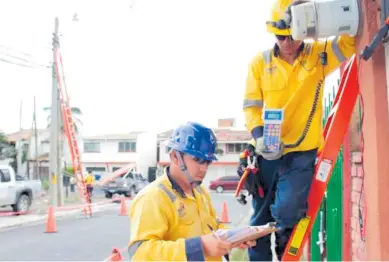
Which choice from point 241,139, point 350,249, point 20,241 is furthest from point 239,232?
point 241,139

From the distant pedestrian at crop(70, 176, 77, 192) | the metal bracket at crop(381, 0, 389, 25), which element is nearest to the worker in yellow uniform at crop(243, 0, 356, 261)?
the metal bracket at crop(381, 0, 389, 25)

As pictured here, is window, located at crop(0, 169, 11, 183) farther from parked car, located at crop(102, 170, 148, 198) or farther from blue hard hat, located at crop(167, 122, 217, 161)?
blue hard hat, located at crop(167, 122, 217, 161)

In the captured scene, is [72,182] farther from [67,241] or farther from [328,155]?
[328,155]

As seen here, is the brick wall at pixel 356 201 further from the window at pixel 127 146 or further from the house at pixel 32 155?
the window at pixel 127 146

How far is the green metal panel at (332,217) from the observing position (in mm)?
5094

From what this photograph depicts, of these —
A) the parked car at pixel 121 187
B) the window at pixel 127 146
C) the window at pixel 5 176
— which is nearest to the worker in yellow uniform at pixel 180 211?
the window at pixel 5 176

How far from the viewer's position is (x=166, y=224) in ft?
7.70

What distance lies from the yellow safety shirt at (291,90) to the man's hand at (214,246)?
1076mm

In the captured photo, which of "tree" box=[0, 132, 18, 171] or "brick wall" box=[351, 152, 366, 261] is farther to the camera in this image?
"tree" box=[0, 132, 18, 171]

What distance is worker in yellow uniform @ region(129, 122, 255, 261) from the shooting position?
223cm

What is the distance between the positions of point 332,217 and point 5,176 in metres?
14.5

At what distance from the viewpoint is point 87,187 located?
2070cm

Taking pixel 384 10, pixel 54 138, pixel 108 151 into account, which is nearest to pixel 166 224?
pixel 384 10

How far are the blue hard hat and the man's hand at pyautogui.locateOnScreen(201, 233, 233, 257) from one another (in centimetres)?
46
